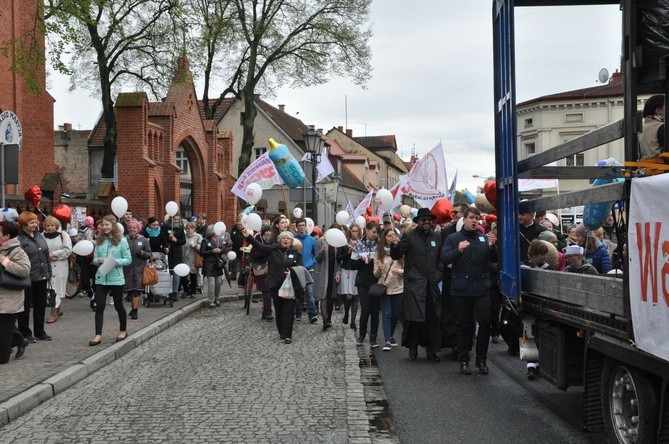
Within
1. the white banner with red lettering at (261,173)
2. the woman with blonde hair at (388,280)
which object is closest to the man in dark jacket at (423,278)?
the woman with blonde hair at (388,280)

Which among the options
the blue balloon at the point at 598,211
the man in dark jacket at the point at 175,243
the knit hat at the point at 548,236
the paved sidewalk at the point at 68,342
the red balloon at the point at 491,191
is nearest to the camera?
the blue balloon at the point at 598,211

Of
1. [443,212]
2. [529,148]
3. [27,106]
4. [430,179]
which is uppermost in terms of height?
[27,106]

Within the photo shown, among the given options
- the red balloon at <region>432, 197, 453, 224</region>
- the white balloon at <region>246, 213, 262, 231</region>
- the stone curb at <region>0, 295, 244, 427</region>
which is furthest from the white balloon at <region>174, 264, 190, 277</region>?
the red balloon at <region>432, 197, 453, 224</region>

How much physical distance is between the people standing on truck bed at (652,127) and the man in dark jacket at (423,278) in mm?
5352

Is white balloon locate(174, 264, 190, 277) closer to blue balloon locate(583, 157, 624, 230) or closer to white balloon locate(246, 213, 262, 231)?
white balloon locate(246, 213, 262, 231)

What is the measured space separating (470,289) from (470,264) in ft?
0.96

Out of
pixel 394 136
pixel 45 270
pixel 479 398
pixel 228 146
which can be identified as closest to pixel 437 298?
pixel 479 398

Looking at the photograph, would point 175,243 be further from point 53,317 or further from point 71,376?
point 71,376

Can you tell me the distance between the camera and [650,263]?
457cm

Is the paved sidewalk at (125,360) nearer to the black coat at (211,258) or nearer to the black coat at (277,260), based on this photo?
the black coat at (277,260)

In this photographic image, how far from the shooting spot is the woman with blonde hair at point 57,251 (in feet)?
44.5

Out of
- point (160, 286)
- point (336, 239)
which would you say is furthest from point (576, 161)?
point (160, 286)

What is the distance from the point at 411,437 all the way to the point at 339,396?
1737mm

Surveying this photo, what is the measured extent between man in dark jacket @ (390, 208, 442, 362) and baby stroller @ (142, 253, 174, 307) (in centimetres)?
782
